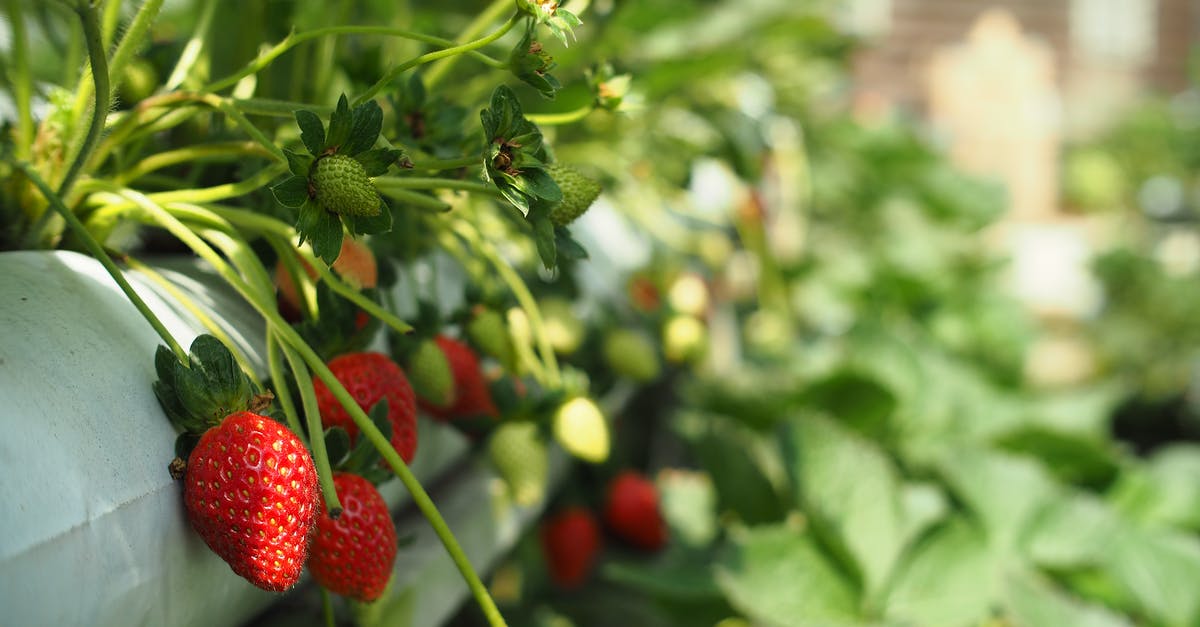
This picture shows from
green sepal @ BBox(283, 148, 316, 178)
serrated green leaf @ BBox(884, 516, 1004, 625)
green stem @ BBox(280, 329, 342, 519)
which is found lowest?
serrated green leaf @ BBox(884, 516, 1004, 625)

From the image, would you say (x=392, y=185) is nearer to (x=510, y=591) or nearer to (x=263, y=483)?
(x=263, y=483)

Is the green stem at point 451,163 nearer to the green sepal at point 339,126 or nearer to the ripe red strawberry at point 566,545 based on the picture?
the green sepal at point 339,126

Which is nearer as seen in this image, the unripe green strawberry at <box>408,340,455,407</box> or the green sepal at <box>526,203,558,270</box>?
the green sepal at <box>526,203,558,270</box>

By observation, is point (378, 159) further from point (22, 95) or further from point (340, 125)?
point (22, 95)

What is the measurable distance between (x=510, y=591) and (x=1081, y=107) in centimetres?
1069

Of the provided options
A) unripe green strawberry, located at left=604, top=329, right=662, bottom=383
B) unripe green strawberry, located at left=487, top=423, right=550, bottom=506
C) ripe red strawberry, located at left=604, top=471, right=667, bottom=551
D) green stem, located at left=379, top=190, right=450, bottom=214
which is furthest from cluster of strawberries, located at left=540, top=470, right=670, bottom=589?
green stem, located at left=379, top=190, right=450, bottom=214

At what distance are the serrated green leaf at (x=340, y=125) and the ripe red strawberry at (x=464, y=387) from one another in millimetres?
184

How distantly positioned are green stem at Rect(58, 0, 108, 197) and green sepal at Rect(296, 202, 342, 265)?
68mm

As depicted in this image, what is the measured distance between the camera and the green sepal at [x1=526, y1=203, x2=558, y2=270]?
34 centimetres

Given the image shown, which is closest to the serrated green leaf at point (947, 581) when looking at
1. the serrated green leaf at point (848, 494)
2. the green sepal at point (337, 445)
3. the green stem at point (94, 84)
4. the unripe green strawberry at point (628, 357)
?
the serrated green leaf at point (848, 494)

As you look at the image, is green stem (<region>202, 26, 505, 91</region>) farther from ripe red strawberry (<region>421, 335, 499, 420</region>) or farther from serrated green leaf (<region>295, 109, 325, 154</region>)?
ripe red strawberry (<region>421, 335, 499, 420</region>)

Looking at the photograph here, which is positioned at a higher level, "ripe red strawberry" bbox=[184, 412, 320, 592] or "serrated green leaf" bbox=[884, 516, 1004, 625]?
"ripe red strawberry" bbox=[184, 412, 320, 592]

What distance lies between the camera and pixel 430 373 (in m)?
0.44

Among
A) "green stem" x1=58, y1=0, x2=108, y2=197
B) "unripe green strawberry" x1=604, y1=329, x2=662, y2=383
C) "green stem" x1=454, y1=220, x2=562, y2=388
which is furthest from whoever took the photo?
"unripe green strawberry" x1=604, y1=329, x2=662, y2=383
